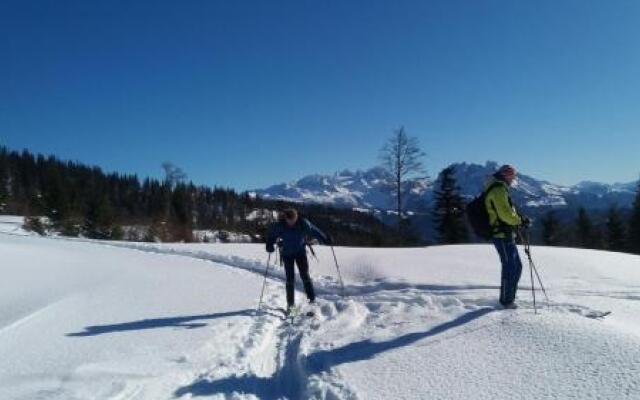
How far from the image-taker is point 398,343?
7047 millimetres

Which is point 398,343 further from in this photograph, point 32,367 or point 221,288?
point 221,288

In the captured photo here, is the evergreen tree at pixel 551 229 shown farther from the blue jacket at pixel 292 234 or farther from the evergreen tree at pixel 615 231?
the blue jacket at pixel 292 234

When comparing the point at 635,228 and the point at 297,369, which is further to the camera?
the point at 635,228

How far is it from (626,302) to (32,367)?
8.98m

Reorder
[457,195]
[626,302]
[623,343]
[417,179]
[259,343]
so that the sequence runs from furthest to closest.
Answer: [457,195] → [417,179] → [626,302] → [259,343] → [623,343]

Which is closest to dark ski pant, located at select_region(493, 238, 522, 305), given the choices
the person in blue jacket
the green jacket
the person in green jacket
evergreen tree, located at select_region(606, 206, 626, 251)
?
the person in green jacket

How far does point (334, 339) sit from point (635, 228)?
160 feet

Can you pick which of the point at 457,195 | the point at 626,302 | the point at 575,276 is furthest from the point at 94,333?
the point at 457,195

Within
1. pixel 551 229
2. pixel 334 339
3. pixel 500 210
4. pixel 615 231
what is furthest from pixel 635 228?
pixel 334 339

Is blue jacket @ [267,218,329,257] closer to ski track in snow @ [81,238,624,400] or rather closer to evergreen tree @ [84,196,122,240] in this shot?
ski track in snow @ [81,238,624,400]

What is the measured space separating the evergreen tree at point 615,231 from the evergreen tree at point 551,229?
522 cm

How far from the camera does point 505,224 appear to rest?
27.1 feet

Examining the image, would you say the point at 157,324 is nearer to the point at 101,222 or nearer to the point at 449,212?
the point at 449,212

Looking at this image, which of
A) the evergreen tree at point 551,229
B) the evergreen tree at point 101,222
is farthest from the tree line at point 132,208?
the evergreen tree at point 551,229
